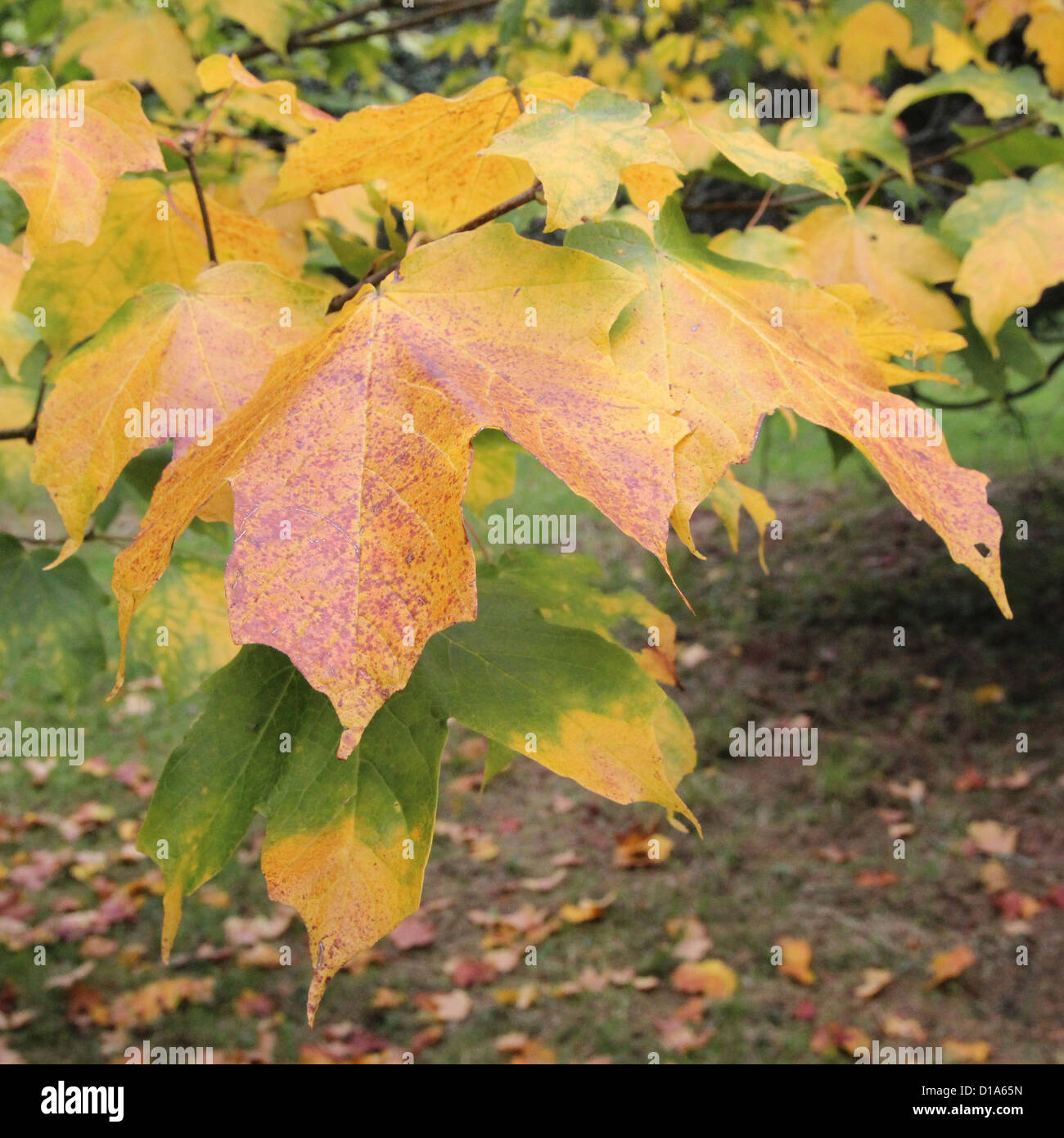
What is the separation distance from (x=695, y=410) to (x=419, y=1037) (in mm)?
3068

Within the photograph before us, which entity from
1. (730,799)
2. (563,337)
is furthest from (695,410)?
(730,799)

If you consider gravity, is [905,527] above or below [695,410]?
below

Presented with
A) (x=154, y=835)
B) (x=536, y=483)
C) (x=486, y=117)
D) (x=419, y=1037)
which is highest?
(x=486, y=117)

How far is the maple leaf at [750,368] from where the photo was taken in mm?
684

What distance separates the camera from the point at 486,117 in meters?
0.94

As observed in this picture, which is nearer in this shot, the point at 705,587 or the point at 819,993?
the point at 819,993

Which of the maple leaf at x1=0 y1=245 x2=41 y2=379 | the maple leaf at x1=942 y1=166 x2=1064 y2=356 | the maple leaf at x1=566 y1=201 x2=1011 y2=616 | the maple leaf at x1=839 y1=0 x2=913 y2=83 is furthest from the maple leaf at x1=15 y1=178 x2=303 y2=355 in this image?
the maple leaf at x1=839 y1=0 x2=913 y2=83

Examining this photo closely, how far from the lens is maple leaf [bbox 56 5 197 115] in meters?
1.72

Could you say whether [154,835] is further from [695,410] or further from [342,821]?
[695,410]

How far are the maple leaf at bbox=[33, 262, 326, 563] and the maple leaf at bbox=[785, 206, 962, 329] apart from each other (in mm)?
817

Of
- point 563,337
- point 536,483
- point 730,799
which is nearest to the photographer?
point 563,337

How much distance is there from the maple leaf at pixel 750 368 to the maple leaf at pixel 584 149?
0.28 feet

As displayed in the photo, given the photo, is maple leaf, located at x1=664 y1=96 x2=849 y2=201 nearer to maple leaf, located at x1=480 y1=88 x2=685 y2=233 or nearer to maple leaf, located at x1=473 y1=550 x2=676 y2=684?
maple leaf, located at x1=480 y1=88 x2=685 y2=233

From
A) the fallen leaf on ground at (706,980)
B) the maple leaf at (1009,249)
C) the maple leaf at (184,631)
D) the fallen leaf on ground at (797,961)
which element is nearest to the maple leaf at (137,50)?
the maple leaf at (184,631)
